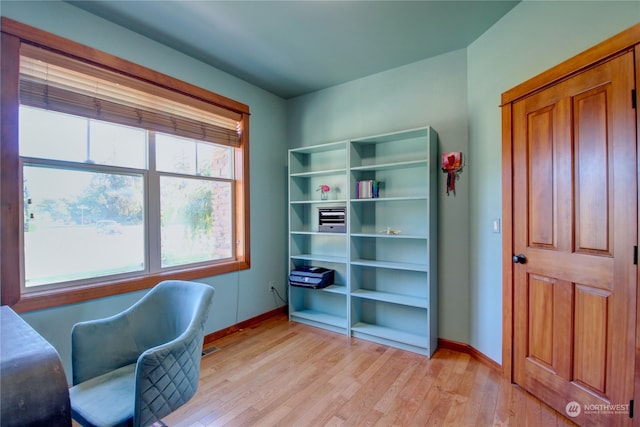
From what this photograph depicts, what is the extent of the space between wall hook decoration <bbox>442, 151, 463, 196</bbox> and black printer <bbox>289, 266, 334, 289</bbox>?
1571mm

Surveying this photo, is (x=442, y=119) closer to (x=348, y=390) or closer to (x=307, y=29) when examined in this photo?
(x=307, y=29)

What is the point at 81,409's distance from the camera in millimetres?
1231

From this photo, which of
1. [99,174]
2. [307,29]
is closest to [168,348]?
[99,174]

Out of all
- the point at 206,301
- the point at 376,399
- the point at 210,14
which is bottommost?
the point at 376,399

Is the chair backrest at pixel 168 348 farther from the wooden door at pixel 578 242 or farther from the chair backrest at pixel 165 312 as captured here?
the wooden door at pixel 578 242

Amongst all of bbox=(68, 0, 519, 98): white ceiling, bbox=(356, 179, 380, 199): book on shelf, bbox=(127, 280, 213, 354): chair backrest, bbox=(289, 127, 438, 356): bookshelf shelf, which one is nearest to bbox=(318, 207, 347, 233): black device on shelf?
bbox=(289, 127, 438, 356): bookshelf shelf

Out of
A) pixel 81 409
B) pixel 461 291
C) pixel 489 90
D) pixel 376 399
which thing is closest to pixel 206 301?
pixel 81 409

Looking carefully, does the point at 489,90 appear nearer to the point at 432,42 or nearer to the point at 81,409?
the point at 432,42

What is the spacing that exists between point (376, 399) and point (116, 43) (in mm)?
3304

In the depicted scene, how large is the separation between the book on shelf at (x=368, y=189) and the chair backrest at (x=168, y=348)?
1.84m

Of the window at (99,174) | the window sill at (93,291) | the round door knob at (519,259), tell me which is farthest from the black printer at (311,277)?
the round door knob at (519,259)

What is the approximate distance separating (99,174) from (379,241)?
260cm

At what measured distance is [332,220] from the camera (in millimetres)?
3246

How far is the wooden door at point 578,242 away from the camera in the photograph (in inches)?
58.4
